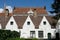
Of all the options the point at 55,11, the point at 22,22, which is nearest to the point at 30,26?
the point at 22,22

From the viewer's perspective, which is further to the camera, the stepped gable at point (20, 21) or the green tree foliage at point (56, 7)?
the stepped gable at point (20, 21)

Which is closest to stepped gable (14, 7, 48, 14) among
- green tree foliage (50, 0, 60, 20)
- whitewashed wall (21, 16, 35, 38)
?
whitewashed wall (21, 16, 35, 38)

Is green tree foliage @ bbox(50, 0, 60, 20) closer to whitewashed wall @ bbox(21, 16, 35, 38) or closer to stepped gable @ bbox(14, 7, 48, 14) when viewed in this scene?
whitewashed wall @ bbox(21, 16, 35, 38)

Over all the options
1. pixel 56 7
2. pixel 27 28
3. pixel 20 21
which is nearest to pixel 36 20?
pixel 27 28

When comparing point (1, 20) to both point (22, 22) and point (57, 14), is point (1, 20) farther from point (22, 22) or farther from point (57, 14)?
point (57, 14)

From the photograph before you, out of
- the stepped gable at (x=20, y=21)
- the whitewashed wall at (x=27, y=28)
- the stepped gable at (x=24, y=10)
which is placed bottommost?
the whitewashed wall at (x=27, y=28)

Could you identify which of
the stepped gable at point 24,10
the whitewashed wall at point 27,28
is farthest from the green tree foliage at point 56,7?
the stepped gable at point 24,10

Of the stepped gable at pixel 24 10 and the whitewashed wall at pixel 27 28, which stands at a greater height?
the stepped gable at pixel 24 10

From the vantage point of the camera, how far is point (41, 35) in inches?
2645

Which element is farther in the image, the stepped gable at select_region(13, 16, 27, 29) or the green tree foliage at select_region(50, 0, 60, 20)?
the stepped gable at select_region(13, 16, 27, 29)

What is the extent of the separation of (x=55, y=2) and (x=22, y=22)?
903 inches

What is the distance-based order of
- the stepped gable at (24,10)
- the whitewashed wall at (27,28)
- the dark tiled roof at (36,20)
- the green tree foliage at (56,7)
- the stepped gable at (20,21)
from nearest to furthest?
the green tree foliage at (56,7)
the whitewashed wall at (27,28)
the stepped gable at (20,21)
the dark tiled roof at (36,20)
the stepped gable at (24,10)

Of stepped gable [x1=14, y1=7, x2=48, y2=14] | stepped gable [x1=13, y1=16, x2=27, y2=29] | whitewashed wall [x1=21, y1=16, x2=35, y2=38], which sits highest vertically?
stepped gable [x1=14, y1=7, x2=48, y2=14]

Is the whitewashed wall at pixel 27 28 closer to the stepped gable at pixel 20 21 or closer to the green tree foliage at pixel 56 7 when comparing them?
the stepped gable at pixel 20 21
